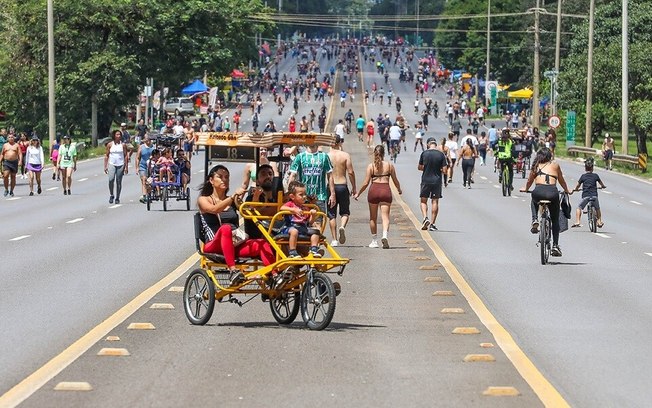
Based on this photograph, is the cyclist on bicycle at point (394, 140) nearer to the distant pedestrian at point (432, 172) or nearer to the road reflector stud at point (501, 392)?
the distant pedestrian at point (432, 172)

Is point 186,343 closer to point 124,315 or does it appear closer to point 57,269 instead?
point 124,315

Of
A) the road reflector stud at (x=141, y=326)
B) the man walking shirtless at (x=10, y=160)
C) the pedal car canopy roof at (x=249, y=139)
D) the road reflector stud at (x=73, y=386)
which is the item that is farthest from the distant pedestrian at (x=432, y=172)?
the road reflector stud at (x=73, y=386)

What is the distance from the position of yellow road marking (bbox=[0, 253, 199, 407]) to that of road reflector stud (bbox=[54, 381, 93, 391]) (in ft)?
0.47

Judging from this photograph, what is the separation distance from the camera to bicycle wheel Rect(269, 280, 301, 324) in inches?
553

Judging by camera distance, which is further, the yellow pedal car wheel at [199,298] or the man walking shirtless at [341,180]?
the man walking shirtless at [341,180]

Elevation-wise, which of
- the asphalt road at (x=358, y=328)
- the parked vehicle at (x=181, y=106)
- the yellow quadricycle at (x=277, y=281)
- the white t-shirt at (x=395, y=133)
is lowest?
the asphalt road at (x=358, y=328)

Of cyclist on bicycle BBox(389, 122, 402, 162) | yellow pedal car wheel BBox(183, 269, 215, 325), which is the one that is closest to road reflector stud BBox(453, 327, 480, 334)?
yellow pedal car wheel BBox(183, 269, 215, 325)

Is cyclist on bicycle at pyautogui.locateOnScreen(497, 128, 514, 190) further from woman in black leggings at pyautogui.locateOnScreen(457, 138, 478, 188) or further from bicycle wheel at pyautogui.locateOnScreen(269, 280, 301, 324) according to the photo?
bicycle wheel at pyautogui.locateOnScreen(269, 280, 301, 324)

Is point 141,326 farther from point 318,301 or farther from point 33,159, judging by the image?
point 33,159

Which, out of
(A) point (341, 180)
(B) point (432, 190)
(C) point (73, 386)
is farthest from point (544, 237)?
(C) point (73, 386)

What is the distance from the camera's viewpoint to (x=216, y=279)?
46.8 feet

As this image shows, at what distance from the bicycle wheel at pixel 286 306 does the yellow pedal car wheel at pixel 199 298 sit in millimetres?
629

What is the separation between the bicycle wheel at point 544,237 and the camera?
21109 millimetres

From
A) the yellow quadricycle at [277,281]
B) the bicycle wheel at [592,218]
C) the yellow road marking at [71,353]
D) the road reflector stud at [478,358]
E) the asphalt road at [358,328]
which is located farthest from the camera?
the bicycle wheel at [592,218]
